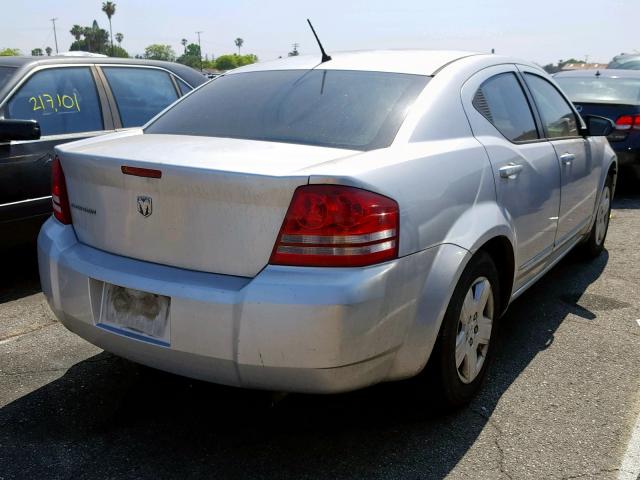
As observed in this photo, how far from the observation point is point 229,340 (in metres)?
2.36

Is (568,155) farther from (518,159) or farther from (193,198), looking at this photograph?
(193,198)

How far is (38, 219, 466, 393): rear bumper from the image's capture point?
2.29m

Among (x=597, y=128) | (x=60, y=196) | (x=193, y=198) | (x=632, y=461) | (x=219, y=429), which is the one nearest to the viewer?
(x=193, y=198)

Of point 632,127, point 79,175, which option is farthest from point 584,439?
point 632,127

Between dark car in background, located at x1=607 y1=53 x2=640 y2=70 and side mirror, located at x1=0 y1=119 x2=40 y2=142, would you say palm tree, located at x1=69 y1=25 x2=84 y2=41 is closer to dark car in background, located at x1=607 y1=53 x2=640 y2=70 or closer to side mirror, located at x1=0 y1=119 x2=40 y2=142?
dark car in background, located at x1=607 y1=53 x2=640 y2=70

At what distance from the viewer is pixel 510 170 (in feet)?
10.7

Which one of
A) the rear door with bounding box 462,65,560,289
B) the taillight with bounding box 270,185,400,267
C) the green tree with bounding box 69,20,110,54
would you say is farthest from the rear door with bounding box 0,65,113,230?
the green tree with bounding box 69,20,110,54

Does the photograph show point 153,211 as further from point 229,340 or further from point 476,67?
point 476,67

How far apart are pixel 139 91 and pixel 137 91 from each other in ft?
0.07

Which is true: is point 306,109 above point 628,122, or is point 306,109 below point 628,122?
above

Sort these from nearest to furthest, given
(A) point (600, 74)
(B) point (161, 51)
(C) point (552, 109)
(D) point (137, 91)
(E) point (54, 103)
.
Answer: (C) point (552, 109) → (E) point (54, 103) → (D) point (137, 91) → (A) point (600, 74) → (B) point (161, 51)

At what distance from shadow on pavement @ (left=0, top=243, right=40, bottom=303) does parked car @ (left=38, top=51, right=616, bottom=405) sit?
6.18 ft

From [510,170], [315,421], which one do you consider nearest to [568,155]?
[510,170]

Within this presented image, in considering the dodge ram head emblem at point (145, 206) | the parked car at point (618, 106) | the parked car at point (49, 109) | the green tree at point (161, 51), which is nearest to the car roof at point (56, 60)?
the parked car at point (49, 109)
